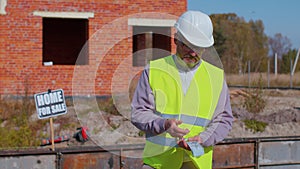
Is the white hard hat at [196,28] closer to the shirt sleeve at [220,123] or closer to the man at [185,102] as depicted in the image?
the man at [185,102]

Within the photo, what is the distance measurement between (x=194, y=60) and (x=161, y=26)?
13.0m

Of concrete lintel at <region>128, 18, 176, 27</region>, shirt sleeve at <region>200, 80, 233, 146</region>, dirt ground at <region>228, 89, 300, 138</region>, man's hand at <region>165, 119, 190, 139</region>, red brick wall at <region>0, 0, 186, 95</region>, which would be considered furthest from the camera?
concrete lintel at <region>128, 18, 176, 27</region>

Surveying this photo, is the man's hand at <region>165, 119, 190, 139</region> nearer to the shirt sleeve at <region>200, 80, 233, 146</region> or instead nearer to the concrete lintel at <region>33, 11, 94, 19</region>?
the shirt sleeve at <region>200, 80, 233, 146</region>

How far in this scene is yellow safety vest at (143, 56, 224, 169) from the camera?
→ 335cm

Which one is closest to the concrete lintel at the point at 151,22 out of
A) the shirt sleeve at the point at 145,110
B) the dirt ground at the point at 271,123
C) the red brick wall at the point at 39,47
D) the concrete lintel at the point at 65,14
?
the red brick wall at the point at 39,47

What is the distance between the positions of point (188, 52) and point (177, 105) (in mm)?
336

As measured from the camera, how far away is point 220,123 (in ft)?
11.5

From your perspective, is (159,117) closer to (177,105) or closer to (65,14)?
(177,105)

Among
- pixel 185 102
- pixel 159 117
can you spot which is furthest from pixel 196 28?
pixel 159 117

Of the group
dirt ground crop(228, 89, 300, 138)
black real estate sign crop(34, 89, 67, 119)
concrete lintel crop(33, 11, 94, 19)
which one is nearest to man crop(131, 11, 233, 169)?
black real estate sign crop(34, 89, 67, 119)

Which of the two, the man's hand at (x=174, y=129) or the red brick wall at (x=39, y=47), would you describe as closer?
the man's hand at (x=174, y=129)

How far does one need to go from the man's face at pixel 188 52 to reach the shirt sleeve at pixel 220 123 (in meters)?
0.30

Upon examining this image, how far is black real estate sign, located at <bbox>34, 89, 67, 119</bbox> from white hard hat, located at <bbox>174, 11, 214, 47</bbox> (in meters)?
5.23

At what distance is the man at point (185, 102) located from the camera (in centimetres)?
332
